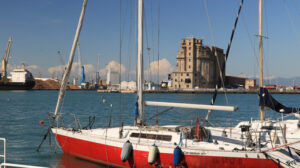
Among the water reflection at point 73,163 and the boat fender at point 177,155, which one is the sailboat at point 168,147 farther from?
the water reflection at point 73,163

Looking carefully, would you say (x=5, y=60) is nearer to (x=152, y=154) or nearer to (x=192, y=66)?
(x=192, y=66)

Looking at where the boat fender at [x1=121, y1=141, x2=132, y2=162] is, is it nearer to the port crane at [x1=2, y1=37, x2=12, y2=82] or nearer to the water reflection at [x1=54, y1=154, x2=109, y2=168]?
the water reflection at [x1=54, y1=154, x2=109, y2=168]

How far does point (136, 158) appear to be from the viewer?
13.3 m

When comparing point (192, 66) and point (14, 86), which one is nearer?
point (192, 66)

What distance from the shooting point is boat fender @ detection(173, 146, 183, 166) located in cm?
1229

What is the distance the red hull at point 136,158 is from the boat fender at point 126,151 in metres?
0.29

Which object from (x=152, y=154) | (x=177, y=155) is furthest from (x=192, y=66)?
(x=177, y=155)

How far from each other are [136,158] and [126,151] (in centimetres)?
58

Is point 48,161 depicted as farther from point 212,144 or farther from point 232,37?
point 232,37

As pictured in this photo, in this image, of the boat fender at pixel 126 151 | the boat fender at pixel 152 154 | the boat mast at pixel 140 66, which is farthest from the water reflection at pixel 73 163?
the boat mast at pixel 140 66

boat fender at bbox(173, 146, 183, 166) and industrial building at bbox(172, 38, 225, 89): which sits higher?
industrial building at bbox(172, 38, 225, 89)

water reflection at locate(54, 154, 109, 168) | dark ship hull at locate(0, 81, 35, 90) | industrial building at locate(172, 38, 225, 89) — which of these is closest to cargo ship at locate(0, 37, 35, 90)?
dark ship hull at locate(0, 81, 35, 90)

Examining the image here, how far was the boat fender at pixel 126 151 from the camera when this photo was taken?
13.2 m

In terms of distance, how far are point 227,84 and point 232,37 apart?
554 feet
